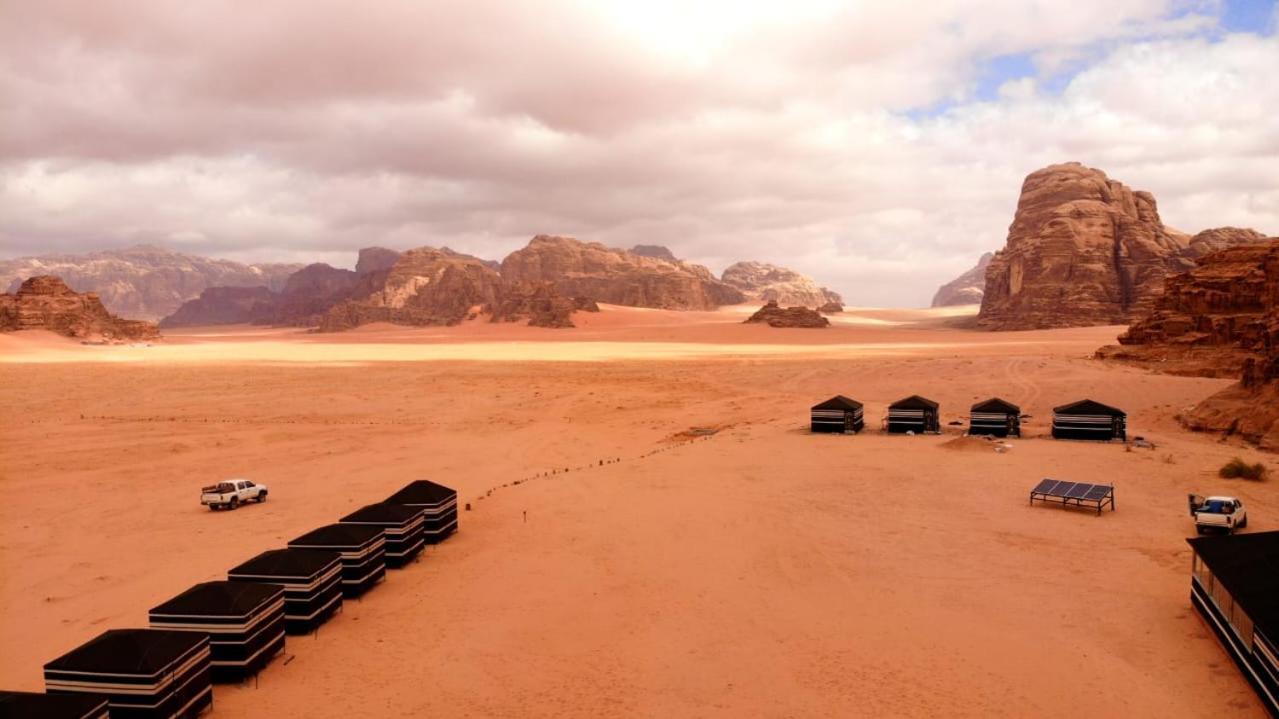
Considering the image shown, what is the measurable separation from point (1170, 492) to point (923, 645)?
12.0 metres

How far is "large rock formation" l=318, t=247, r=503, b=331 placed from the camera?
5856 inches

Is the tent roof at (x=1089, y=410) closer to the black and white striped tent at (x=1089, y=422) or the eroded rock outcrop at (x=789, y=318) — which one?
the black and white striped tent at (x=1089, y=422)

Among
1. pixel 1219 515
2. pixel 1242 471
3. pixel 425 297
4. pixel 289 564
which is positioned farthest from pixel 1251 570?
pixel 425 297

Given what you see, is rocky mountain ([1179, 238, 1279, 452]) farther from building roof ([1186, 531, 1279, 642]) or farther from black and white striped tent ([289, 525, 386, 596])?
black and white striped tent ([289, 525, 386, 596])

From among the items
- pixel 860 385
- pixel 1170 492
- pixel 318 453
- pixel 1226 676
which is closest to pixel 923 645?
pixel 1226 676

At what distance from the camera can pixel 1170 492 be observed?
18797mm

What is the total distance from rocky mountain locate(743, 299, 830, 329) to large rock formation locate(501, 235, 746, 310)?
5853 centimetres

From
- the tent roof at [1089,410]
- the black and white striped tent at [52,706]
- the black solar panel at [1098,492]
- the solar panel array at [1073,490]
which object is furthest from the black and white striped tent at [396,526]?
the tent roof at [1089,410]

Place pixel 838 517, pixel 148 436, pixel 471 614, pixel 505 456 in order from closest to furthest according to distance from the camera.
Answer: pixel 471 614 → pixel 838 517 → pixel 505 456 → pixel 148 436

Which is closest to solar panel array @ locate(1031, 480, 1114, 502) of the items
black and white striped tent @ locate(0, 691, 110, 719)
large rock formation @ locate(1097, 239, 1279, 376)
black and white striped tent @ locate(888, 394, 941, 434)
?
black and white striped tent @ locate(888, 394, 941, 434)

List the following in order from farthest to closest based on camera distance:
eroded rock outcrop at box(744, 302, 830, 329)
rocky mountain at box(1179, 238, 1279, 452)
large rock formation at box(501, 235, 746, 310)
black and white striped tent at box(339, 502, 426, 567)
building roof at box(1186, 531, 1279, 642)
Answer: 1. large rock formation at box(501, 235, 746, 310)
2. eroded rock outcrop at box(744, 302, 830, 329)
3. rocky mountain at box(1179, 238, 1279, 452)
4. black and white striped tent at box(339, 502, 426, 567)
5. building roof at box(1186, 531, 1279, 642)

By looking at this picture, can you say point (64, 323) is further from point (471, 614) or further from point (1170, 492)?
point (1170, 492)

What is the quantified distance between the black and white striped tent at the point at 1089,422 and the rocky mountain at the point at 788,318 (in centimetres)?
8034

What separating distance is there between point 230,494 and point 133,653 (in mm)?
11785
